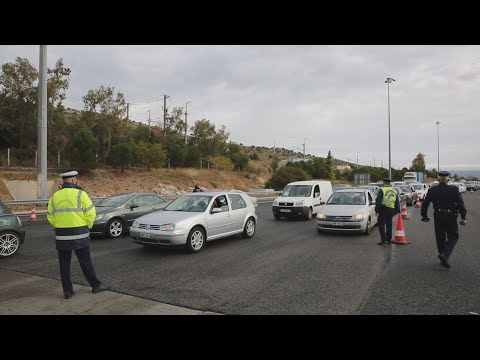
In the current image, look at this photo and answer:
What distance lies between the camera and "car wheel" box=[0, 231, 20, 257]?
836 centimetres

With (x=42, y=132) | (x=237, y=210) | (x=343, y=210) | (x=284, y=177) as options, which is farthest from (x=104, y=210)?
(x=284, y=177)

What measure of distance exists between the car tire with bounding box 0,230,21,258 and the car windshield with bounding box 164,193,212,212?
141 inches

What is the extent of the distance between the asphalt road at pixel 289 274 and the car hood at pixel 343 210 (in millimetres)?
942

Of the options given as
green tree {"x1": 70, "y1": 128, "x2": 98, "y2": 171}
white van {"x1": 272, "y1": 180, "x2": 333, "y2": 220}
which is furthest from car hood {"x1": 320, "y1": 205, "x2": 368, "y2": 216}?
green tree {"x1": 70, "y1": 128, "x2": 98, "y2": 171}

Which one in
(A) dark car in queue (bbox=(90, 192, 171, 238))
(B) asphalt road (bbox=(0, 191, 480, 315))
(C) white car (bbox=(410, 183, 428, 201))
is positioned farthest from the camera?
(C) white car (bbox=(410, 183, 428, 201))

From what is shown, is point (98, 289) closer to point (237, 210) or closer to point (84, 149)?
point (237, 210)

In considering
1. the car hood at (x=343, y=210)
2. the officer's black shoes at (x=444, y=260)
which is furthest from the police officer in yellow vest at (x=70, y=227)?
the car hood at (x=343, y=210)

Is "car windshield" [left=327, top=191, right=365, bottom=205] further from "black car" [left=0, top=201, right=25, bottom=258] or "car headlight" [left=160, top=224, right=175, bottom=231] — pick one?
"black car" [left=0, top=201, right=25, bottom=258]

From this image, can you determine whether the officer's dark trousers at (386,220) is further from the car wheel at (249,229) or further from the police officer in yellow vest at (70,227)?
the police officer in yellow vest at (70,227)

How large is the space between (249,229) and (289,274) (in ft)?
14.4
